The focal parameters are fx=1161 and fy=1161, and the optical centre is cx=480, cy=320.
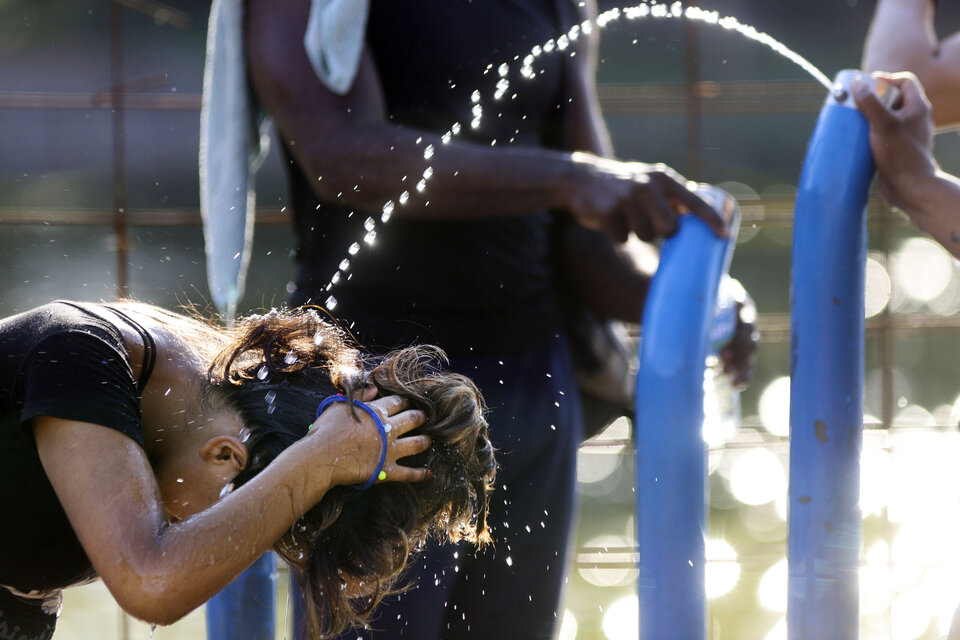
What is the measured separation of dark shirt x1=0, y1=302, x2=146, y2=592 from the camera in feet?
4.50

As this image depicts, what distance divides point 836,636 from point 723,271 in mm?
453

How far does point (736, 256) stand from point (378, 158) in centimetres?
1233

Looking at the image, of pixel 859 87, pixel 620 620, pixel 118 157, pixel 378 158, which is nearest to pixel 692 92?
pixel 118 157

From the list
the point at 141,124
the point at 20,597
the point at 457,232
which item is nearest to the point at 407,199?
the point at 457,232

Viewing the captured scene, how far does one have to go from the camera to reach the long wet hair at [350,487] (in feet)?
5.00

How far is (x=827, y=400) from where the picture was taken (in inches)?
53.8

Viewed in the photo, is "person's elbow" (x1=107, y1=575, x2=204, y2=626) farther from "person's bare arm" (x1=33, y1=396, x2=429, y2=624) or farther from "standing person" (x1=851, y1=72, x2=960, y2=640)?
"standing person" (x1=851, y1=72, x2=960, y2=640)

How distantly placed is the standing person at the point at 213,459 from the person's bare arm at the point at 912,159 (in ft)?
2.04

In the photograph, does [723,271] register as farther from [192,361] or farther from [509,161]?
[192,361]

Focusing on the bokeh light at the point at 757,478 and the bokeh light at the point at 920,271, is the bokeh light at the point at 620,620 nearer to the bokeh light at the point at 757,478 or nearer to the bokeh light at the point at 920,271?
the bokeh light at the point at 757,478

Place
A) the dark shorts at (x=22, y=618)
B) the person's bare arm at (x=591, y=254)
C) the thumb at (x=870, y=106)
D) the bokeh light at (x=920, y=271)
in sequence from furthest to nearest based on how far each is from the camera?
the bokeh light at (x=920, y=271), the person's bare arm at (x=591, y=254), the dark shorts at (x=22, y=618), the thumb at (x=870, y=106)

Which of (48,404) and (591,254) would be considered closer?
(48,404)

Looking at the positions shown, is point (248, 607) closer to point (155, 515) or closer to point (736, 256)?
point (155, 515)

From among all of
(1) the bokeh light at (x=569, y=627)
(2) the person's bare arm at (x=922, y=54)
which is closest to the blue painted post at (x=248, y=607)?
(2) the person's bare arm at (x=922, y=54)
